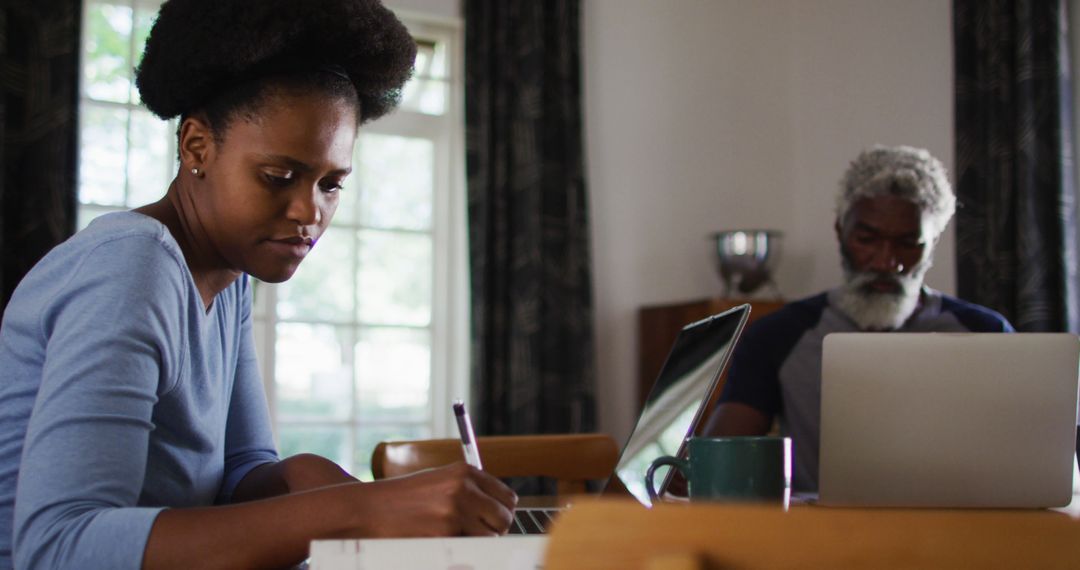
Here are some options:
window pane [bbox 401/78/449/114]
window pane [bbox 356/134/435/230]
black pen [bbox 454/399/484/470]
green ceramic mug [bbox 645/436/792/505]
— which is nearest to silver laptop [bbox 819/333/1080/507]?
green ceramic mug [bbox 645/436/792/505]

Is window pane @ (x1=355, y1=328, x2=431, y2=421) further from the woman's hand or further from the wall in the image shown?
the woman's hand

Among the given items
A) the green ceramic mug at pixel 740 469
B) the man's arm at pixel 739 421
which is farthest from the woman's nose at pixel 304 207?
the man's arm at pixel 739 421

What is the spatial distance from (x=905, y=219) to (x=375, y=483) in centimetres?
168

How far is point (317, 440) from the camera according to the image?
3725 mm

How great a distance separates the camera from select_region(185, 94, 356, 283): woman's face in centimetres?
107

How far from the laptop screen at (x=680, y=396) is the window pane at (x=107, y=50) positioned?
2.71m

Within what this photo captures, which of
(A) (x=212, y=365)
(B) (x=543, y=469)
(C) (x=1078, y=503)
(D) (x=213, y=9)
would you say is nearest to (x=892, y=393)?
(C) (x=1078, y=503)

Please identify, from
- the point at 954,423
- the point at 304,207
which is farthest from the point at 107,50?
the point at 954,423

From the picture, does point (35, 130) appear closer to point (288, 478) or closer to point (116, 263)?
point (288, 478)

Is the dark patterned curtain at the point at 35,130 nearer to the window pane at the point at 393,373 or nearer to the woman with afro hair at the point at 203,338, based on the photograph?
the window pane at the point at 393,373

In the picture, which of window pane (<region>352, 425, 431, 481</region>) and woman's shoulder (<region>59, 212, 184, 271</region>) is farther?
window pane (<region>352, 425, 431, 481</region>)

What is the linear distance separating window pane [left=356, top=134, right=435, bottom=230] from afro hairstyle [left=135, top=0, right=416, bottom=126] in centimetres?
267

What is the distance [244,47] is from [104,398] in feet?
1.34

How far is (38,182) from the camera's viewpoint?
3189 millimetres
